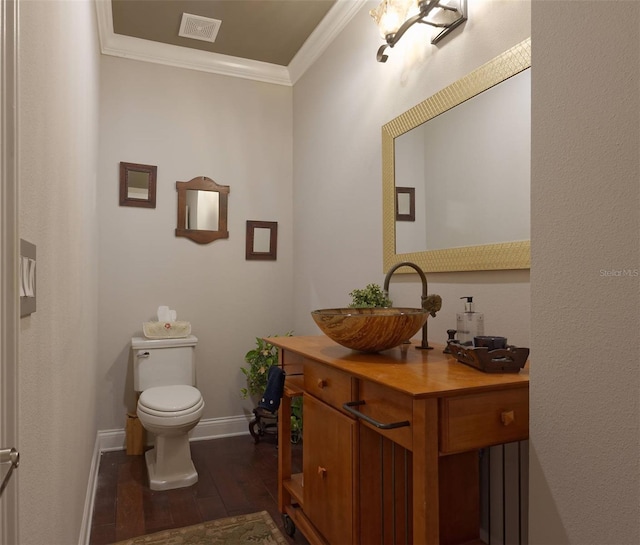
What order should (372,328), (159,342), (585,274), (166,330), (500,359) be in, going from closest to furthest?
(585,274)
(500,359)
(372,328)
(159,342)
(166,330)

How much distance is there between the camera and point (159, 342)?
3.13 metres

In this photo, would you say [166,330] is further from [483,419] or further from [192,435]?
[483,419]

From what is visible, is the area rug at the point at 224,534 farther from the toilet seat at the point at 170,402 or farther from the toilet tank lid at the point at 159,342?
the toilet tank lid at the point at 159,342

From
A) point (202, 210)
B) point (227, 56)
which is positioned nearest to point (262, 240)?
point (202, 210)

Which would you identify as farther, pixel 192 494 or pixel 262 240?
pixel 262 240

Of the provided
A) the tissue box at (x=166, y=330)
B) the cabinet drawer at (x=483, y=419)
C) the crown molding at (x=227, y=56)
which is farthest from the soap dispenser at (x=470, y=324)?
the tissue box at (x=166, y=330)

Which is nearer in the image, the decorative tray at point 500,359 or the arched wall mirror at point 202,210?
the decorative tray at point 500,359

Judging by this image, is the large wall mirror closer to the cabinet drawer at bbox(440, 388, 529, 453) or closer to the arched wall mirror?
the cabinet drawer at bbox(440, 388, 529, 453)

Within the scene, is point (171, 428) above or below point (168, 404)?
below

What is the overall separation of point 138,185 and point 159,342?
110 cm

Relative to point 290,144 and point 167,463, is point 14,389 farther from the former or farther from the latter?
point 290,144

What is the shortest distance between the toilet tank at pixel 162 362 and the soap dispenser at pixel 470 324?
2.03m

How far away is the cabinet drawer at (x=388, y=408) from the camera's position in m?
1.25

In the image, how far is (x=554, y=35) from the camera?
1051mm
